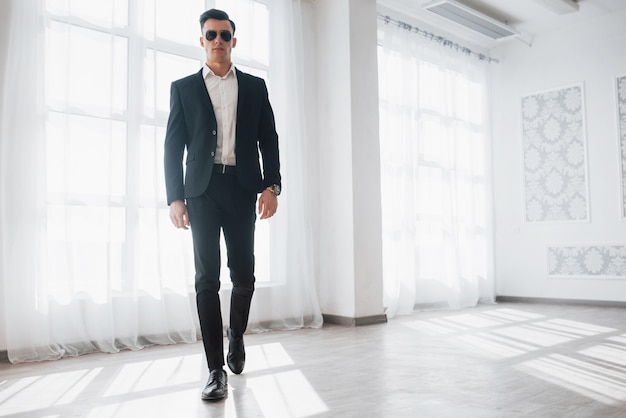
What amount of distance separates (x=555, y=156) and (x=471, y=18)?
180cm

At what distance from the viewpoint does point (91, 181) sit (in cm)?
351

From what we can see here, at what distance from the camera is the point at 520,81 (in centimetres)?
664

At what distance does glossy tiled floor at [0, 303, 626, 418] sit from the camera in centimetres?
203

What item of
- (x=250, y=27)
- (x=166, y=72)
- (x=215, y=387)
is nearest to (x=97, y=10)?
(x=166, y=72)

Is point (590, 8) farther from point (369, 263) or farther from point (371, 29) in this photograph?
point (369, 263)

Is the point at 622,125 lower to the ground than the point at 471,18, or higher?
lower

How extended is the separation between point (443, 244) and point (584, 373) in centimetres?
332

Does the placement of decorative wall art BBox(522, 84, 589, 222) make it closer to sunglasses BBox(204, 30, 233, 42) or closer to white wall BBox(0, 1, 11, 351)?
sunglasses BBox(204, 30, 233, 42)

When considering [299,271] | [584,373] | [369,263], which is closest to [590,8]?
[369,263]

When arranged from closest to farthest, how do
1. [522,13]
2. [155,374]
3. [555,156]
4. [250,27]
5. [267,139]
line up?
1. [267,139]
2. [155,374]
3. [250,27]
4. [522,13]
5. [555,156]

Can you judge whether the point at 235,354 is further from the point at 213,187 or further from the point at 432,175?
the point at 432,175

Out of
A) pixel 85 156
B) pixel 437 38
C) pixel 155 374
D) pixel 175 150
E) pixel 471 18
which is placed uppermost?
pixel 471 18

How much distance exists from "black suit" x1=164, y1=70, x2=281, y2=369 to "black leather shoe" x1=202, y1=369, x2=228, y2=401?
4 cm

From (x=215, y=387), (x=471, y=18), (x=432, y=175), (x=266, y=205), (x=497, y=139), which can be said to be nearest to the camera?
(x=215, y=387)
